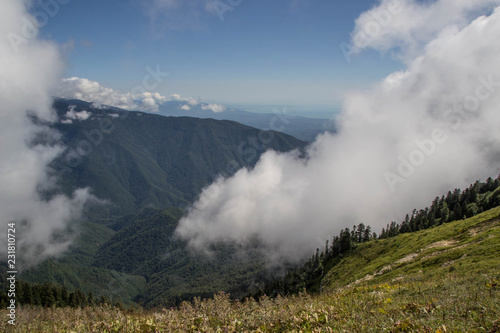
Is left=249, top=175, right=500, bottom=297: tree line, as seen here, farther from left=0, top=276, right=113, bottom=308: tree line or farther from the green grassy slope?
left=0, top=276, right=113, bottom=308: tree line

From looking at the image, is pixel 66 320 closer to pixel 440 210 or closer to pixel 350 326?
pixel 350 326

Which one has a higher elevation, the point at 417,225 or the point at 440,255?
the point at 417,225

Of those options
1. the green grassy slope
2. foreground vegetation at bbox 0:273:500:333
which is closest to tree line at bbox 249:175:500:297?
the green grassy slope

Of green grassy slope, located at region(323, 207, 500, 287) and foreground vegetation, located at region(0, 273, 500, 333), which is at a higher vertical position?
foreground vegetation, located at region(0, 273, 500, 333)

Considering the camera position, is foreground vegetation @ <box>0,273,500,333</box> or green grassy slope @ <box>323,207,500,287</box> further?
green grassy slope @ <box>323,207,500,287</box>

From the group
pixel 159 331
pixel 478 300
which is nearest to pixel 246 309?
pixel 159 331

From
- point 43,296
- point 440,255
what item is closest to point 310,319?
point 440,255

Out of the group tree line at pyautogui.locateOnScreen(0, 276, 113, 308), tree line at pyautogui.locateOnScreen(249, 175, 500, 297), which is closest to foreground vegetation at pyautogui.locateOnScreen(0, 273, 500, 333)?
tree line at pyautogui.locateOnScreen(0, 276, 113, 308)

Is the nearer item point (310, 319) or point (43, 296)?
point (310, 319)

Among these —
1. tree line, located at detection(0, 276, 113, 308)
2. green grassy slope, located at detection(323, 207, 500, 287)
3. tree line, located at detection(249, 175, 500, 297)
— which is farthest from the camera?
tree line, located at detection(249, 175, 500, 297)

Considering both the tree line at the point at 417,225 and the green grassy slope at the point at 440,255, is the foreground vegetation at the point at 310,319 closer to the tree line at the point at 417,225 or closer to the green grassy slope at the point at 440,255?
the green grassy slope at the point at 440,255

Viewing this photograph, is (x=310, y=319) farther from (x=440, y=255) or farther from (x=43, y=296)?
(x=43, y=296)

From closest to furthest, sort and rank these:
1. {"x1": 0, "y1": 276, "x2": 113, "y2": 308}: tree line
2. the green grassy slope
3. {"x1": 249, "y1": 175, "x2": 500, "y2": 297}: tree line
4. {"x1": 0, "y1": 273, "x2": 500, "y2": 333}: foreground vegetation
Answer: {"x1": 0, "y1": 273, "x2": 500, "y2": 333}: foreground vegetation → the green grassy slope → {"x1": 0, "y1": 276, "x2": 113, "y2": 308}: tree line → {"x1": 249, "y1": 175, "x2": 500, "y2": 297}: tree line

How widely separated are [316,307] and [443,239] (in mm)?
64439
